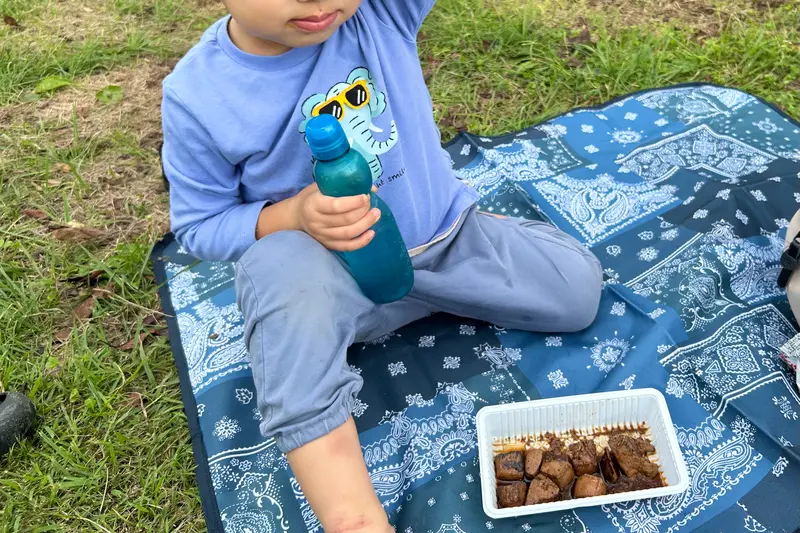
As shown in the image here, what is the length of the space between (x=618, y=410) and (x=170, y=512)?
47.4 inches

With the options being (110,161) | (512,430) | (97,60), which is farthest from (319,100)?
(97,60)

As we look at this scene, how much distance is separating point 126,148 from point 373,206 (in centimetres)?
182

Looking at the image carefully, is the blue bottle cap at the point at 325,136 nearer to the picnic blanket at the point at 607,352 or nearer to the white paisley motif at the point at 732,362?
the picnic blanket at the point at 607,352

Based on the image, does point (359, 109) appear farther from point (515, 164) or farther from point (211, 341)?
point (515, 164)

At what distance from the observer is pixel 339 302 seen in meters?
1.62

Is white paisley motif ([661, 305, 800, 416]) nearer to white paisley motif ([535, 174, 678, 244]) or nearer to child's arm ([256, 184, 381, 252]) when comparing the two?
white paisley motif ([535, 174, 678, 244])

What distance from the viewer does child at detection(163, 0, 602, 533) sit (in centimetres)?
151

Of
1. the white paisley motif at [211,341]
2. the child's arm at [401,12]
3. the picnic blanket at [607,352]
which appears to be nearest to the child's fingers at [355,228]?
the child's arm at [401,12]

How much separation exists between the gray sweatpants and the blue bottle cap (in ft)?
0.98

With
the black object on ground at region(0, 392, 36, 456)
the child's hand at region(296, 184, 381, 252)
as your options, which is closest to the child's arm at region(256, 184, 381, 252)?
the child's hand at region(296, 184, 381, 252)

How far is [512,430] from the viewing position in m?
1.85

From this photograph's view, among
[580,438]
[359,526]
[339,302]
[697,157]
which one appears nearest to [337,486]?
[359,526]

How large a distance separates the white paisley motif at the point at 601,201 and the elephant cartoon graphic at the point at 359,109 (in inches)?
38.0

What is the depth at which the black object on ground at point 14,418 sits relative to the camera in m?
1.95
